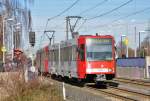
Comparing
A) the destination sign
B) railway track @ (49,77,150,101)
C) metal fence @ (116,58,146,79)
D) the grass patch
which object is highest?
the destination sign

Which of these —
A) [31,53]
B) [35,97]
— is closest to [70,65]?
[31,53]

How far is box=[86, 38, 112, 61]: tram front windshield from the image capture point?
3253 cm

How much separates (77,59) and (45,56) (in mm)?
19813

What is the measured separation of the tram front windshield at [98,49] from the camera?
32.5 m

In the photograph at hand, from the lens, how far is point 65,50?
38875 mm

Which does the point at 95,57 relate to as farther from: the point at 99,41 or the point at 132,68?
the point at 132,68

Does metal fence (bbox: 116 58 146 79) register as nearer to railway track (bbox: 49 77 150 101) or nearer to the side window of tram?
the side window of tram

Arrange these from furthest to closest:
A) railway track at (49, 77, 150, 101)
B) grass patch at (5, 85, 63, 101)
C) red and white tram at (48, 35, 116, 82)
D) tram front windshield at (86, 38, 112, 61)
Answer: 1. tram front windshield at (86, 38, 112, 61)
2. red and white tram at (48, 35, 116, 82)
3. railway track at (49, 77, 150, 101)
4. grass patch at (5, 85, 63, 101)

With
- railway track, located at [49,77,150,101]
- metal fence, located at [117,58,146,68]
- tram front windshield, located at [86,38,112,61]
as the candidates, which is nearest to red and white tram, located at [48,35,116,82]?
tram front windshield, located at [86,38,112,61]

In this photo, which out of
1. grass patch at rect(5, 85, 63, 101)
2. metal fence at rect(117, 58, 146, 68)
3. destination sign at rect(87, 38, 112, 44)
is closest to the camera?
grass patch at rect(5, 85, 63, 101)

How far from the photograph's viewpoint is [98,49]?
3262 centimetres

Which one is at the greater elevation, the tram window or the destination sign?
the destination sign

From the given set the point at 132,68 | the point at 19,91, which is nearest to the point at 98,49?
the point at 19,91

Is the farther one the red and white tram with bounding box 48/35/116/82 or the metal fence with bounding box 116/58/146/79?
the metal fence with bounding box 116/58/146/79
